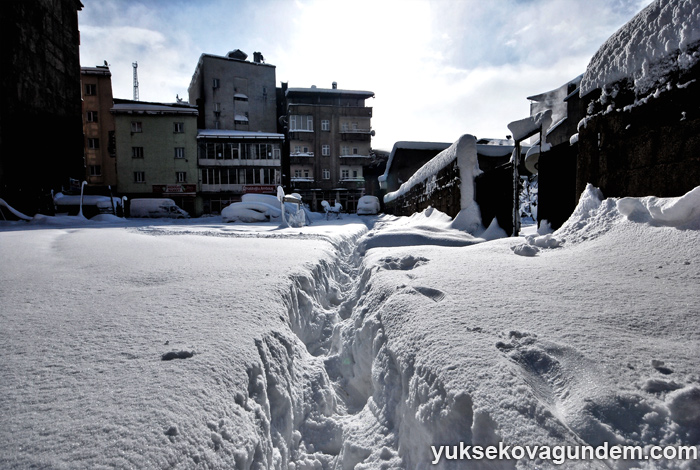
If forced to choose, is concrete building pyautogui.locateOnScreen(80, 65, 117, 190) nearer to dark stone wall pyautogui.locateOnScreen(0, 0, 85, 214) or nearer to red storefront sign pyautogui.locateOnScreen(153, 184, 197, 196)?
red storefront sign pyautogui.locateOnScreen(153, 184, 197, 196)

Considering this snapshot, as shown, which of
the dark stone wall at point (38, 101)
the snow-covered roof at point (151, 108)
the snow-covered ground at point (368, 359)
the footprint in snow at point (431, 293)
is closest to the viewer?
the snow-covered ground at point (368, 359)

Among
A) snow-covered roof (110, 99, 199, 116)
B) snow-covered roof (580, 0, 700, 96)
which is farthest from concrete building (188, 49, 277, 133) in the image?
snow-covered roof (580, 0, 700, 96)

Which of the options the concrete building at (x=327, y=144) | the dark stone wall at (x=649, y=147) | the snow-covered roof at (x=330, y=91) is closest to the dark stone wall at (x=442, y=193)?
the dark stone wall at (x=649, y=147)

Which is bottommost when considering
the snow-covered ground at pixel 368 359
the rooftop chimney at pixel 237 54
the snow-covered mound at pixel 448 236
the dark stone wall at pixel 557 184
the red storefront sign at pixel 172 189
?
the snow-covered ground at pixel 368 359

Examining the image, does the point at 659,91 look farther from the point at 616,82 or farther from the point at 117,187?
the point at 117,187

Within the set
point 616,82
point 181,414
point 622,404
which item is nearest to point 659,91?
point 616,82

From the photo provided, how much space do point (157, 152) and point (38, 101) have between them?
436 inches

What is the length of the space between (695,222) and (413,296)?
6.35 feet

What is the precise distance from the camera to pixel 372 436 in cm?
176

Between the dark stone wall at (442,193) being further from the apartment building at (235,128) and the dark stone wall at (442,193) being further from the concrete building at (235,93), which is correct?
the concrete building at (235,93)

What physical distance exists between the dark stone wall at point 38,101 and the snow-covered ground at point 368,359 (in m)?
18.0

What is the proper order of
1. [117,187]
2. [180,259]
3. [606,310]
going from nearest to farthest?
Answer: [606,310]
[180,259]
[117,187]

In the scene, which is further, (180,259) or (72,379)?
(180,259)

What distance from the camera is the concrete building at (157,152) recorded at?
27.5m
